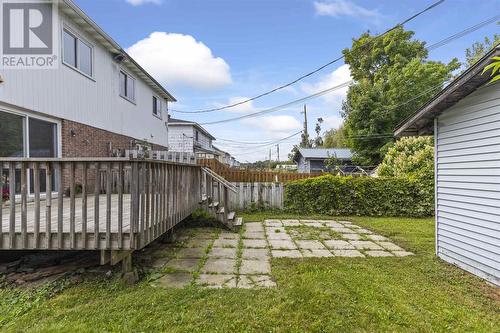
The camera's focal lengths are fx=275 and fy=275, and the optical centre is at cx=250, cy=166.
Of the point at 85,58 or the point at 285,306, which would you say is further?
the point at 85,58

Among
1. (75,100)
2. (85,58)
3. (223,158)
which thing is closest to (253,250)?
(75,100)

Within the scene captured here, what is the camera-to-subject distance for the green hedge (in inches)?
343

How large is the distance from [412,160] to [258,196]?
5603 millimetres

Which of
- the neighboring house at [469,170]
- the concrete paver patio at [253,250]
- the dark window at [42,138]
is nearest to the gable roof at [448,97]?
the neighboring house at [469,170]

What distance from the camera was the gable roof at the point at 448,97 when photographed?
3.68 metres

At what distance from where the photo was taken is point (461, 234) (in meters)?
4.34

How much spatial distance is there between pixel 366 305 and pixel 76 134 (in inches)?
307

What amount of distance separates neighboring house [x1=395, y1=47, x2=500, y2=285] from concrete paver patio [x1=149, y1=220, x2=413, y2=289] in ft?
3.07

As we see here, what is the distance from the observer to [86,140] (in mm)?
7879

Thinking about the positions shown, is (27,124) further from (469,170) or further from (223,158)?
(223,158)

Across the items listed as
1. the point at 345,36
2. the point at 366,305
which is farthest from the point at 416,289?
the point at 345,36

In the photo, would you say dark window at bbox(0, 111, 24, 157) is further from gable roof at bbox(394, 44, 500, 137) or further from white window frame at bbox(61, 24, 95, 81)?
gable roof at bbox(394, 44, 500, 137)

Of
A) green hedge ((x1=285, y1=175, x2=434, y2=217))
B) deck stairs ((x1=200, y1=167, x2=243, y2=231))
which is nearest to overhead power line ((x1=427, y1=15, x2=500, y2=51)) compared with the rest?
green hedge ((x1=285, y1=175, x2=434, y2=217))

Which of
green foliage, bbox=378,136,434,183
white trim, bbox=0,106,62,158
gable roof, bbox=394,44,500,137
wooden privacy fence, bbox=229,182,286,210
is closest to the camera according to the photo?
gable roof, bbox=394,44,500,137
